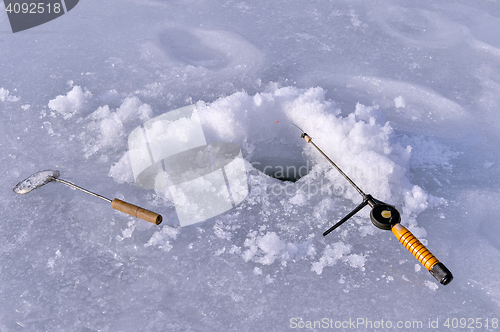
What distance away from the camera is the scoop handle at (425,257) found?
62.0 inches

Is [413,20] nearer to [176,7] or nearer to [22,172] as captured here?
[176,7]

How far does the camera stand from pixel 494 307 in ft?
5.83

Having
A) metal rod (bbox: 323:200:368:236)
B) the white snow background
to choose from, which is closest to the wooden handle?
the white snow background

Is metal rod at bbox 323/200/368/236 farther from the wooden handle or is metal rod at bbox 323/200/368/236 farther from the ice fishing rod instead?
the wooden handle

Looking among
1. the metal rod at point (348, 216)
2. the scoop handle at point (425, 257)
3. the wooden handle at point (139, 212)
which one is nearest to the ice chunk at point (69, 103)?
the wooden handle at point (139, 212)

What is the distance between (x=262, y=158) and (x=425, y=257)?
1123 millimetres

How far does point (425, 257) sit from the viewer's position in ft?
5.33

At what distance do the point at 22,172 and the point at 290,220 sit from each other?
162 centimetres

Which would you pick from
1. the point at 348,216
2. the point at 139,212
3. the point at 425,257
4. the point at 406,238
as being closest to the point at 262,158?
the point at 348,216

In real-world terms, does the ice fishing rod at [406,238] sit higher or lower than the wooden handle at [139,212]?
higher

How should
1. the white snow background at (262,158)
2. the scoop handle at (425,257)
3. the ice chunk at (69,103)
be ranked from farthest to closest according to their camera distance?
1. the ice chunk at (69,103)
2. the white snow background at (262,158)
3. the scoop handle at (425,257)

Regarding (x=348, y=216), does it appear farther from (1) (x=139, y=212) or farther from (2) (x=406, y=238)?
(1) (x=139, y=212)

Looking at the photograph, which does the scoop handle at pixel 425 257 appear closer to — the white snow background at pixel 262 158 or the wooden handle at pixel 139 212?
the white snow background at pixel 262 158

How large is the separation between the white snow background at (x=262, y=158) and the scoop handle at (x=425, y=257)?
0.80 ft
